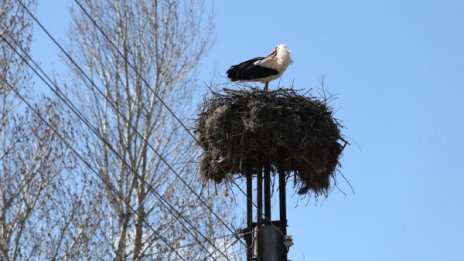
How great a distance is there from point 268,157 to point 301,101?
2.60 feet

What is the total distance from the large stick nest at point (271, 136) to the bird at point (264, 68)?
888 mm

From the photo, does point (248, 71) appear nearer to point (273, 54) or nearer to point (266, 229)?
point (273, 54)

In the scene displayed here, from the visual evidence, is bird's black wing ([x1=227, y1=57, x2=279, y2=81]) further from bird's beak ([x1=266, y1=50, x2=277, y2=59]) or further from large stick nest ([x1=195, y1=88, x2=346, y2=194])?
large stick nest ([x1=195, y1=88, x2=346, y2=194])

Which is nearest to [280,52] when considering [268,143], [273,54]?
[273,54]

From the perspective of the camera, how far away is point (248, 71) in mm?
12000

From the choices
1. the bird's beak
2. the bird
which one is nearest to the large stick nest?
the bird

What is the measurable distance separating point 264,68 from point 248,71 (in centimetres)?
29

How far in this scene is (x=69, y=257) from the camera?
13086mm

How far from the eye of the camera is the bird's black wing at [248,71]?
1180cm

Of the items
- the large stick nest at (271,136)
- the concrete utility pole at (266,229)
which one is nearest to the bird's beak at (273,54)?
the large stick nest at (271,136)

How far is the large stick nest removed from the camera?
10336mm

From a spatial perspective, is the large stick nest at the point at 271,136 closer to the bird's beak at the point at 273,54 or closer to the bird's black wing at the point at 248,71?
the bird's black wing at the point at 248,71

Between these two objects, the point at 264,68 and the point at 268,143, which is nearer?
the point at 268,143

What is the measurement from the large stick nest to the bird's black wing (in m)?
0.82
